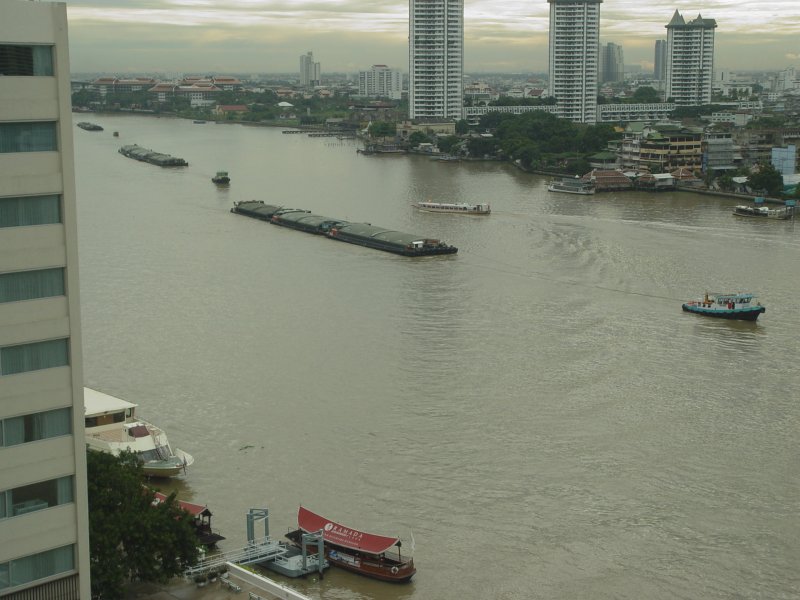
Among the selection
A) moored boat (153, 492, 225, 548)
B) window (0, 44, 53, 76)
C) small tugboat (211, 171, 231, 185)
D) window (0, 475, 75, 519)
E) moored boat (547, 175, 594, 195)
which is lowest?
moored boat (153, 492, 225, 548)

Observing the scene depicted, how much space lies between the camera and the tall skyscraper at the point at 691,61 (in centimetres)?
3002

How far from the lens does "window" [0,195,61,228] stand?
219 centimetres

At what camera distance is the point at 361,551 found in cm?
348

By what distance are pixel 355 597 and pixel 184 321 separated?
3472 mm

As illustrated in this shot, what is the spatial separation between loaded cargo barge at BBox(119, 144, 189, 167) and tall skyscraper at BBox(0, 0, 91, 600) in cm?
1413

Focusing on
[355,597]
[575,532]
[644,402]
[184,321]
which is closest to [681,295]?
[644,402]

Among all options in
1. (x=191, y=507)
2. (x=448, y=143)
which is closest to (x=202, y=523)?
(x=191, y=507)

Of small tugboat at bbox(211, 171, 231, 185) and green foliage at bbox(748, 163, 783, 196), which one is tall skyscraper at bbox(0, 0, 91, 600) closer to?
green foliage at bbox(748, 163, 783, 196)

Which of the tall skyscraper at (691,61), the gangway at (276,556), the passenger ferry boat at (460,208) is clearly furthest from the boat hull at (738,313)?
the tall skyscraper at (691,61)

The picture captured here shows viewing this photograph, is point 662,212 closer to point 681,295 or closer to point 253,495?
point 681,295

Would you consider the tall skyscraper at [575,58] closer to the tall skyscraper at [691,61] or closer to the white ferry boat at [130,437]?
the tall skyscraper at [691,61]

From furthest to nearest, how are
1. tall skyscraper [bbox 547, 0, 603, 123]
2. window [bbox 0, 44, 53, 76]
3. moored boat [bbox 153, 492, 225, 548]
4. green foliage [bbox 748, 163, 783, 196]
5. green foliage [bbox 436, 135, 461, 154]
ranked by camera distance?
tall skyscraper [bbox 547, 0, 603, 123], green foliage [bbox 436, 135, 461, 154], green foliage [bbox 748, 163, 783, 196], moored boat [bbox 153, 492, 225, 548], window [bbox 0, 44, 53, 76]

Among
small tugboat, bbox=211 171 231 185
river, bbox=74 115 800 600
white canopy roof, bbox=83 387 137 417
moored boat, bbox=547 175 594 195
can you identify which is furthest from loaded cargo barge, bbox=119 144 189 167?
white canopy roof, bbox=83 387 137 417

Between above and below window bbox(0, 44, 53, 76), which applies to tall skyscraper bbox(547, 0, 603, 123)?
above
